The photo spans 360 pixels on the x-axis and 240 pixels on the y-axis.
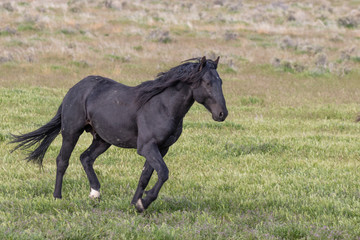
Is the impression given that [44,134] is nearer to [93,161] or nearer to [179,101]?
[93,161]

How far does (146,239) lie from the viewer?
5301 mm

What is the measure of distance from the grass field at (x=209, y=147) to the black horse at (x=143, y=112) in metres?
0.58

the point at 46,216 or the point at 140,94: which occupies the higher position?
the point at 140,94

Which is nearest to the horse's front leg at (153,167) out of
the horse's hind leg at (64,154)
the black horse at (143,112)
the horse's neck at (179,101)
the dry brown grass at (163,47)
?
the black horse at (143,112)

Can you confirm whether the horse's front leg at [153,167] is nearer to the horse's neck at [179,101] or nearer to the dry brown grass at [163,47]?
the horse's neck at [179,101]

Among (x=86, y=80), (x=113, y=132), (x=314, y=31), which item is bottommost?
(x=314, y=31)

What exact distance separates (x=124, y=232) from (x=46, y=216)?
113 cm

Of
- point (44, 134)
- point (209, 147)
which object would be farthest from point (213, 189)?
point (209, 147)

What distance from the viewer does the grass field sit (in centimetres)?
589

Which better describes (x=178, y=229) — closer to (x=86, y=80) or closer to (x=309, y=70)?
(x=86, y=80)

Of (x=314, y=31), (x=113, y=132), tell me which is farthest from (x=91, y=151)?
(x=314, y=31)

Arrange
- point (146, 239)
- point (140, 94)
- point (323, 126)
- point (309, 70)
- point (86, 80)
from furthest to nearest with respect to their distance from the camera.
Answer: point (309, 70)
point (323, 126)
point (86, 80)
point (140, 94)
point (146, 239)

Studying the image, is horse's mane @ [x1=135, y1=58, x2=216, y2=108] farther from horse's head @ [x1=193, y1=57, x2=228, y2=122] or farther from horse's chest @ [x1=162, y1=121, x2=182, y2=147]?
horse's chest @ [x1=162, y1=121, x2=182, y2=147]

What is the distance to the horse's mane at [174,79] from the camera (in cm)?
598
